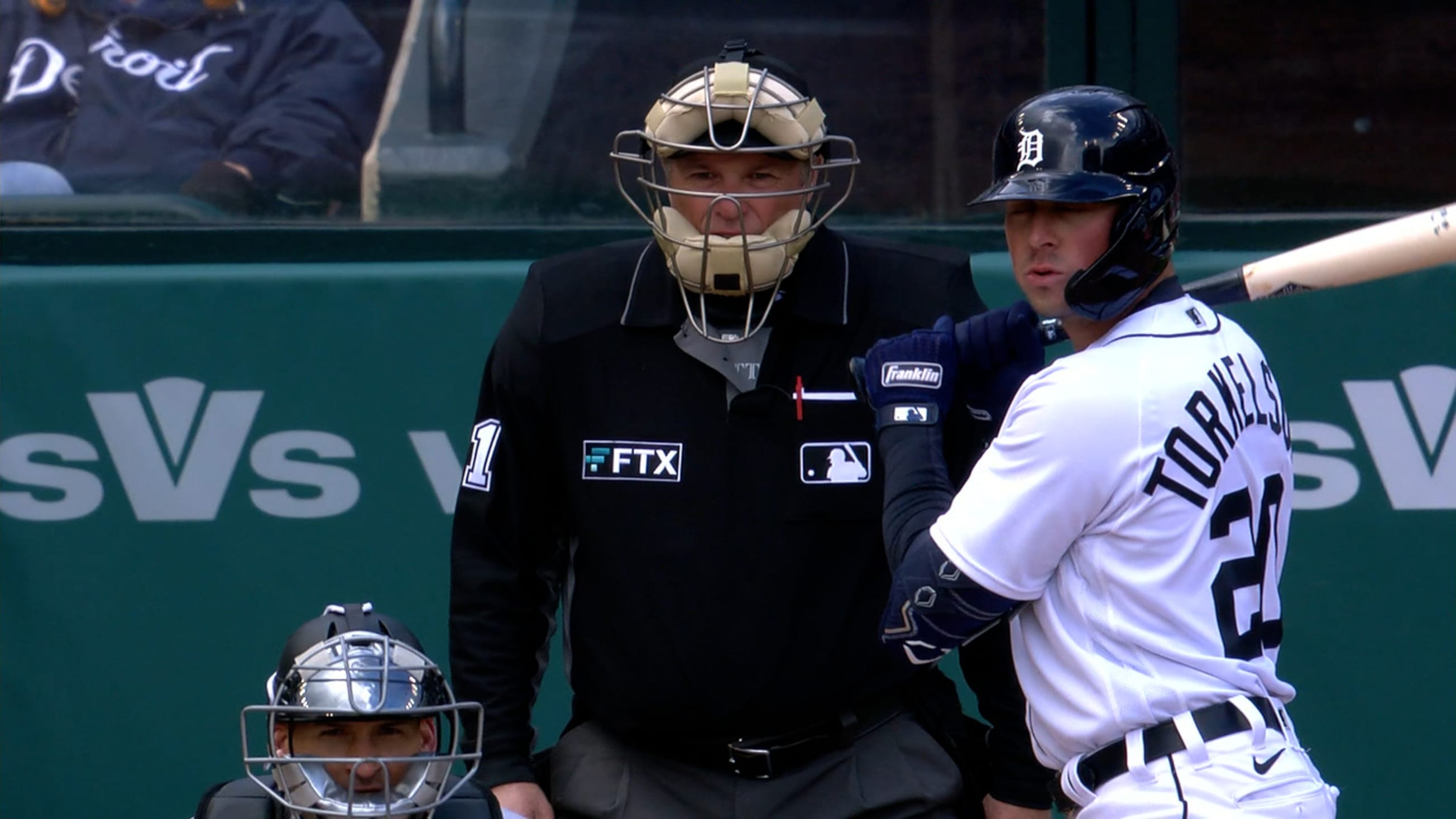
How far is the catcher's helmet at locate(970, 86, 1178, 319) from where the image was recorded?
7.04 ft

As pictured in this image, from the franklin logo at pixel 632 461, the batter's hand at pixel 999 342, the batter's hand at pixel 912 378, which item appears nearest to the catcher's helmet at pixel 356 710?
the franklin logo at pixel 632 461

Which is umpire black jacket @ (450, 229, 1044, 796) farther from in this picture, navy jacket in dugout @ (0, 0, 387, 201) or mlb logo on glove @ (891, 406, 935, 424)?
navy jacket in dugout @ (0, 0, 387, 201)

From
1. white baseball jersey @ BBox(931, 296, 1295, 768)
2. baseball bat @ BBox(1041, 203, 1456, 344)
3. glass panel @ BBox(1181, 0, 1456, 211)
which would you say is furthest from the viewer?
glass panel @ BBox(1181, 0, 1456, 211)

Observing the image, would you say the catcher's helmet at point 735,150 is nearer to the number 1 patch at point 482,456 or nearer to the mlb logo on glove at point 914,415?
the number 1 patch at point 482,456

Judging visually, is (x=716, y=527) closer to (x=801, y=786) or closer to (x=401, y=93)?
(x=801, y=786)

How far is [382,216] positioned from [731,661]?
5.69 ft

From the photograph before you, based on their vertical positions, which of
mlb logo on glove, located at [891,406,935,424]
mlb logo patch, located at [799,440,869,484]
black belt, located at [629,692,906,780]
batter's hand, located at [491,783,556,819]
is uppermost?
mlb logo on glove, located at [891,406,935,424]

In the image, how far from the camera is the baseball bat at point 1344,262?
7.45 feet

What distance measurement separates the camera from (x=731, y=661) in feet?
8.72

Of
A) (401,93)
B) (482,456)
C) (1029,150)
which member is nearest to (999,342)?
(1029,150)

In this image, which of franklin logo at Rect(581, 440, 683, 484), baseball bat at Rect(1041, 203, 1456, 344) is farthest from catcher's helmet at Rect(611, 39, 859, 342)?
baseball bat at Rect(1041, 203, 1456, 344)

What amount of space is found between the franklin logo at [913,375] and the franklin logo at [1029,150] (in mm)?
302

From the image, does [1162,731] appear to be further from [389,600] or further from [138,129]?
[138,129]

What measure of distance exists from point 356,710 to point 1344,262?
151 cm
